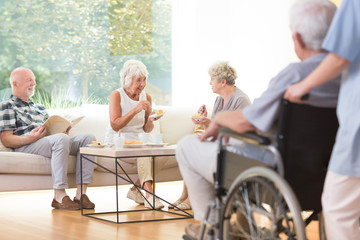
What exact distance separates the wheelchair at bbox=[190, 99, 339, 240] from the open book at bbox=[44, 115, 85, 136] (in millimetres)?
2583

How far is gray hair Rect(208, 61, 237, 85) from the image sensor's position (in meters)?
4.22

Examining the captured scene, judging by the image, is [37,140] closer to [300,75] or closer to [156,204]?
[156,204]

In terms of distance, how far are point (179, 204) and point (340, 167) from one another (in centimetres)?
256

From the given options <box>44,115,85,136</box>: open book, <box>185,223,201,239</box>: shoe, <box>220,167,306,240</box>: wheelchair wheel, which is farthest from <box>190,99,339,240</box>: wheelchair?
<box>44,115,85,136</box>: open book

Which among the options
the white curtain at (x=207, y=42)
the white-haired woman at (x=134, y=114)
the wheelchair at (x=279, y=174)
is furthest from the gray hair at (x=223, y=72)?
the white curtain at (x=207, y=42)

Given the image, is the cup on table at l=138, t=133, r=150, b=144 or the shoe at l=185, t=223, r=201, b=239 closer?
the shoe at l=185, t=223, r=201, b=239

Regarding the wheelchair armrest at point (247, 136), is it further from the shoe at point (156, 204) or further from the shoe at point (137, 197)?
the shoe at point (137, 197)

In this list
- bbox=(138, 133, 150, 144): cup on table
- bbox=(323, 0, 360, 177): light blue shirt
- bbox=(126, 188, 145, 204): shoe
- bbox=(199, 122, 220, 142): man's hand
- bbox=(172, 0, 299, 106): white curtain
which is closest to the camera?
bbox=(323, 0, 360, 177): light blue shirt

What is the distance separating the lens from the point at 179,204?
434 centimetres

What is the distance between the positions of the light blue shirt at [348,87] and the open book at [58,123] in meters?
2.96

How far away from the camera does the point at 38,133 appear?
4449 mm

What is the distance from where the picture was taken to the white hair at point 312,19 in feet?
6.59

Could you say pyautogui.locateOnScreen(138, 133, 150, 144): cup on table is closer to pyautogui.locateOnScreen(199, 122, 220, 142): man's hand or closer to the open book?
the open book

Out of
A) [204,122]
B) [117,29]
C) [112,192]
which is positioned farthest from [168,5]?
[204,122]
